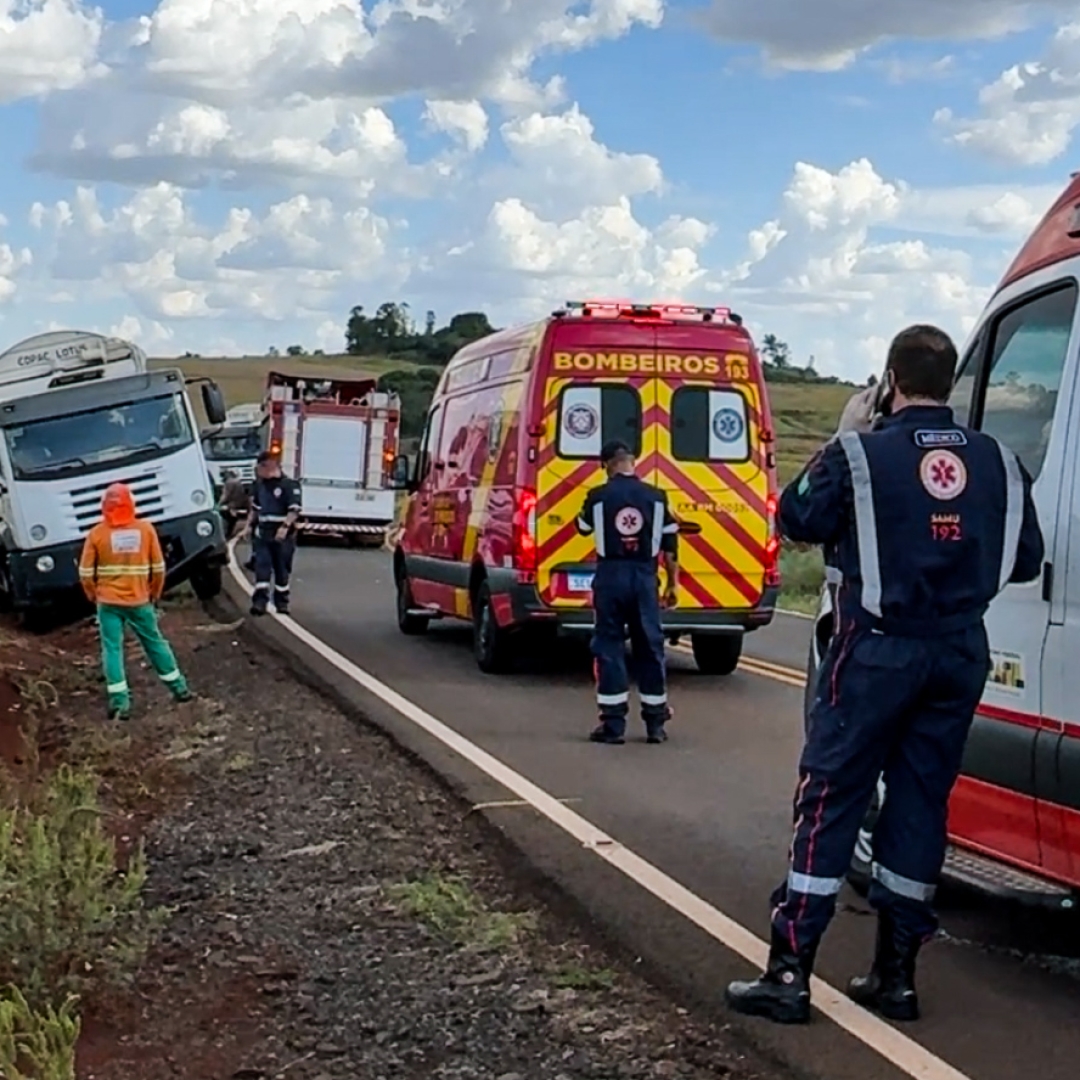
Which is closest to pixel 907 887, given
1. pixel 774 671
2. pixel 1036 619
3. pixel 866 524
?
pixel 1036 619

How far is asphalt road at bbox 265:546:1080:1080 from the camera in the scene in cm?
566

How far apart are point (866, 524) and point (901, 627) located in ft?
1.01

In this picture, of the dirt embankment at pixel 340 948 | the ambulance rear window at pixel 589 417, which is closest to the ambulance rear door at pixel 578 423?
the ambulance rear window at pixel 589 417

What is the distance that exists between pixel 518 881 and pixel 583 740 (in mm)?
3851

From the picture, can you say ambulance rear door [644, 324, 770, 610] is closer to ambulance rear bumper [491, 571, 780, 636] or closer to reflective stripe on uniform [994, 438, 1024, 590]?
ambulance rear bumper [491, 571, 780, 636]

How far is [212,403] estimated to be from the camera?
22.0m

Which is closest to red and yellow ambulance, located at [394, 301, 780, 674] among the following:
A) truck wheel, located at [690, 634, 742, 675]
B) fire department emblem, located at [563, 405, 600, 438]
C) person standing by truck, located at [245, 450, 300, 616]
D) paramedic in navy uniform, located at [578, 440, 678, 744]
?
fire department emblem, located at [563, 405, 600, 438]

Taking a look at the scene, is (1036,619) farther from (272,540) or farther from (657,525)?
(272,540)

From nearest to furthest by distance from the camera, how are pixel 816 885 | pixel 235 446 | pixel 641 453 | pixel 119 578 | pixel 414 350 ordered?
1. pixel 816 885
2. pixel 119 578
3. pixel 641 453
4. pixel 235 446
5. pixel 414 350

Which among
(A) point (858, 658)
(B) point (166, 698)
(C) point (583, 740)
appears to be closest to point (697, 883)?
(A) point (858, 658)

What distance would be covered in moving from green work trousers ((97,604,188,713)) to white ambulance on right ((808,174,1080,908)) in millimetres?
7982

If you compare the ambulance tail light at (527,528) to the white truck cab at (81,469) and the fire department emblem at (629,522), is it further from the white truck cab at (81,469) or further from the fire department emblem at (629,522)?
the white truck cab at (81,469)

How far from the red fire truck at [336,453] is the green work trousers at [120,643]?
2077 cm

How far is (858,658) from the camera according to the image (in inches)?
217
